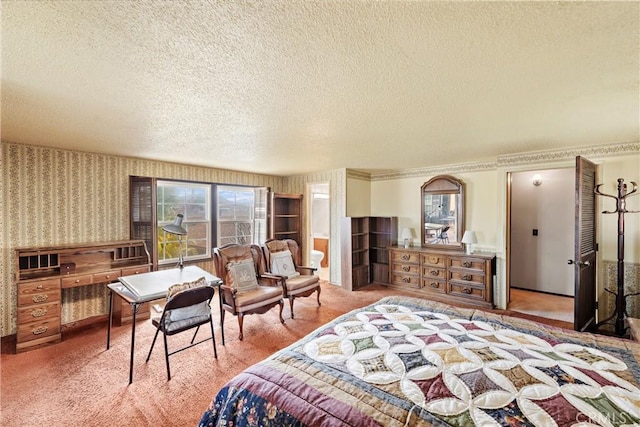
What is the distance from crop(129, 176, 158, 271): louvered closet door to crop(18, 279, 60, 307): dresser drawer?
1.04 m

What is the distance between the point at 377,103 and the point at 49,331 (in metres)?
4.26

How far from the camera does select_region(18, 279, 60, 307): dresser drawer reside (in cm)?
294

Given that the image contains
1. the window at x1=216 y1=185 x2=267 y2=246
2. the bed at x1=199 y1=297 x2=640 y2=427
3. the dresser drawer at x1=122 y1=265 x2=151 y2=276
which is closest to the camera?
the bed at x1=199 y1=297 x2=640 y2=427

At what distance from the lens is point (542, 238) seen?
4.94 meters

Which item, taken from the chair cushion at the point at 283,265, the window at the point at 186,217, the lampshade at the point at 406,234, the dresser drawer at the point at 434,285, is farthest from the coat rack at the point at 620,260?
the window at the point at 186,217

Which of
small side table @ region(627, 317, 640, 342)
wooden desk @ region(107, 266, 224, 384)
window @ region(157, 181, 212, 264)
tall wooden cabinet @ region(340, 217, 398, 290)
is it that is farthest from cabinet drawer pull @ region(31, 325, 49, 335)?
small side table @ region(627, 317, 640, 342)

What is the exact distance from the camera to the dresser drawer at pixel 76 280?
318 centimetres

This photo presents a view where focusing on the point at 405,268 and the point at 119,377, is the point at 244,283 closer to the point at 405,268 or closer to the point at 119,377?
the point at 119,377

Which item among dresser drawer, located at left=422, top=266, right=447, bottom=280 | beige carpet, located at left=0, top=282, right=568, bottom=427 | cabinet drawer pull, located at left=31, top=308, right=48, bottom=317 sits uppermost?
dresser drawer, located at left=422, top=266, right=447, bottom=280

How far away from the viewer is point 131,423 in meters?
1.89

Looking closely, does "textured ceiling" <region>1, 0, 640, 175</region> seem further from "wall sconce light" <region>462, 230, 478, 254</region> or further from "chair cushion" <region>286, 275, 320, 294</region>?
"chair cushion" <region>286, 275, 320, 294</region>

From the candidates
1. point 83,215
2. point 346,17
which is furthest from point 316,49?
point 83,215

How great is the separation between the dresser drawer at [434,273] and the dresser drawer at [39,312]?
5189 millimetres

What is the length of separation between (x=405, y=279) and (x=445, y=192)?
1.76 metres
